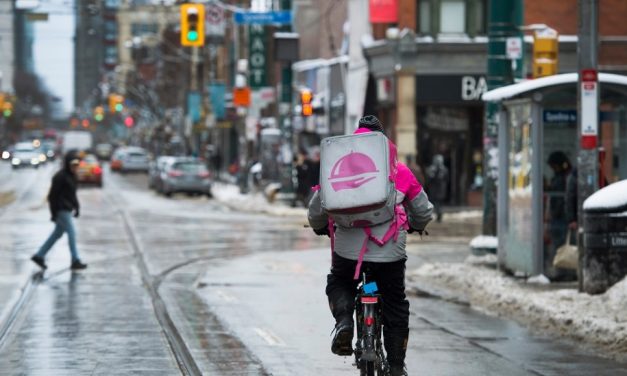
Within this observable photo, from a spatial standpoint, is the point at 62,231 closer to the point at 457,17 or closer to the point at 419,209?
the point at 419,209

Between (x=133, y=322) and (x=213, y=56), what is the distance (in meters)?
77.9

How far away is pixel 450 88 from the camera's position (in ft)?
151

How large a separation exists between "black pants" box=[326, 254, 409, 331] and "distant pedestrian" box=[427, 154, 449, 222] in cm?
2924

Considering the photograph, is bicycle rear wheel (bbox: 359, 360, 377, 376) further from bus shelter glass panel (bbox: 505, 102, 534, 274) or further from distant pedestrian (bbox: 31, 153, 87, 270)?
distant pedestrian (bbox: 31, 153, 87, 270)

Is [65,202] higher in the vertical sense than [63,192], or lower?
lower

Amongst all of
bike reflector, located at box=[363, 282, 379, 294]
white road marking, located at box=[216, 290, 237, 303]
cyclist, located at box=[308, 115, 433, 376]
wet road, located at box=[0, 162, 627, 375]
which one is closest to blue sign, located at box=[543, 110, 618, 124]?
wet road, located at box=[0, 162, 627, 375]

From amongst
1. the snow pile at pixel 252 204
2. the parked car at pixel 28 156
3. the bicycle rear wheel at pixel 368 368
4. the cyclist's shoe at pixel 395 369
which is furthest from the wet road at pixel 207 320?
the parked car at pixel 28 156

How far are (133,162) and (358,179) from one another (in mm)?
84191

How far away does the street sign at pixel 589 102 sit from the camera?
17.2 metres

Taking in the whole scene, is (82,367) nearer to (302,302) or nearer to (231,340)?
(231,340)

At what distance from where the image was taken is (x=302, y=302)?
60.1ft

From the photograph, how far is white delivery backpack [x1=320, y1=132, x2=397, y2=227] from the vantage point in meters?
9.51

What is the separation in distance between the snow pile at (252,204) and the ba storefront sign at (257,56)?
4607 mm

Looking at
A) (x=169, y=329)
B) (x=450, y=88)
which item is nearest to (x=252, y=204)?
(x=450, y=88)
